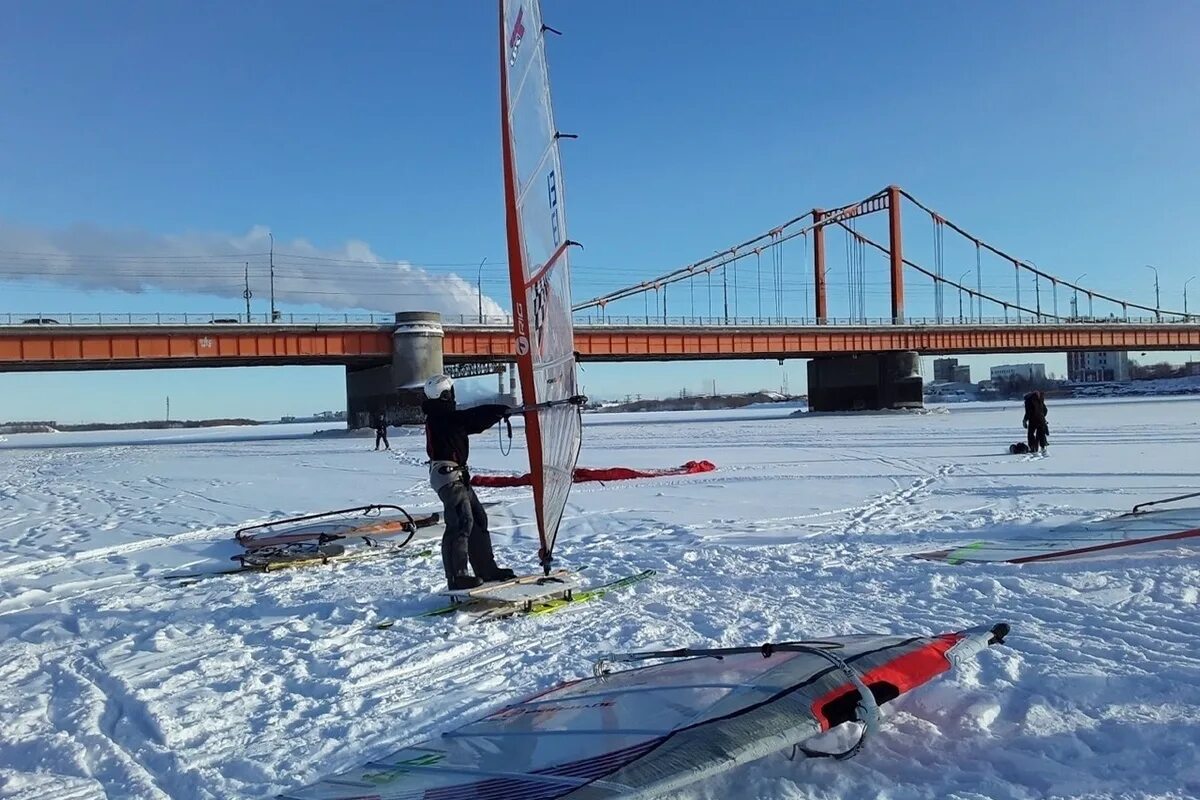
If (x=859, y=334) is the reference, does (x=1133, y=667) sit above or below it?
below

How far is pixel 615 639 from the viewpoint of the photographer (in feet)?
17.2

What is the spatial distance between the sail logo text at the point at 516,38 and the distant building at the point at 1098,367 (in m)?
116

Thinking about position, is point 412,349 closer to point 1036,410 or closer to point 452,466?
point 1036,410

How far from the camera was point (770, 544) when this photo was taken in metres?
8.30

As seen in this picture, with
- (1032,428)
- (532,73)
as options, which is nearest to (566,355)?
(532,73)

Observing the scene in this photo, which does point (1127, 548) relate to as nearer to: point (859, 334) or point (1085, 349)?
point (859, 334)

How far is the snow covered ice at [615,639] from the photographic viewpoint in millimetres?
3406

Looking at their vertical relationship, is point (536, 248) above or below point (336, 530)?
above

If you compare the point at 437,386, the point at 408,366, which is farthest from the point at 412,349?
the point at 437,386

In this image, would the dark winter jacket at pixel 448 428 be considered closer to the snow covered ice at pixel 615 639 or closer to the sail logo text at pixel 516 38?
the snow covered ice at pixel 615 639

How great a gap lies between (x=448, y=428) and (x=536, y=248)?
1406 mm

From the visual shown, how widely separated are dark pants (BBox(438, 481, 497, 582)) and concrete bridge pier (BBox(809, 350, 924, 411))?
161 ft

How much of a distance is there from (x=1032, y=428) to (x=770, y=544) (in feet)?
40.6

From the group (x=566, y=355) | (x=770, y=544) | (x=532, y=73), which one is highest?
(x=532, y=73)
